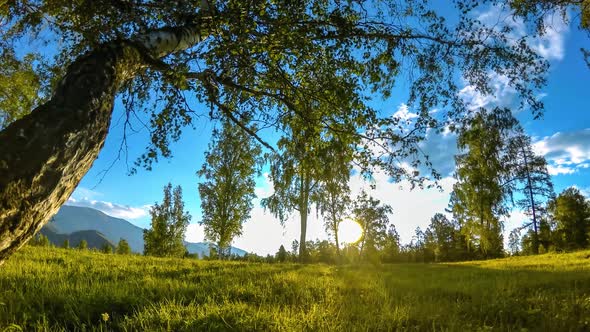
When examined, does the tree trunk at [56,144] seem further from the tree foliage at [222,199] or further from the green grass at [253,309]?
the tree foliage at [222,199]

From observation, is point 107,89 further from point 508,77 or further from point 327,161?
point 508,77

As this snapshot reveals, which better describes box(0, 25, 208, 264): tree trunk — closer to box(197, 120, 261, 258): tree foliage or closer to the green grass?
the green grass

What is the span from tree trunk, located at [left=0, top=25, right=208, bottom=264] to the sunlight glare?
30268 millimetres

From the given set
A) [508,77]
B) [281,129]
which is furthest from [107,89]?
[508,77]

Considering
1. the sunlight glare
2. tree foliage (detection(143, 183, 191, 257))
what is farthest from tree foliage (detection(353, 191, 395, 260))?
tree foliage (detection(143, 183, 191, 257))

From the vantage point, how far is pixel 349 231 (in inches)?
1480

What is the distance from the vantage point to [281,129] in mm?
7062

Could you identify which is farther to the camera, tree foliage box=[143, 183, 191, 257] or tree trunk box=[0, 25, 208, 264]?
tree foliage box=[143, 183, 191, 257]

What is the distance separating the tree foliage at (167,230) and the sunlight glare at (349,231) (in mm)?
18373

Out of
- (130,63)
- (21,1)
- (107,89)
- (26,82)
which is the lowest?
(107,89)

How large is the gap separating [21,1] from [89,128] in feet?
15.0

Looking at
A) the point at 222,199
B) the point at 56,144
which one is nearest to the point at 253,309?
the point at 56,144

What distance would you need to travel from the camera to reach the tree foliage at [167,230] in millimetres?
38719

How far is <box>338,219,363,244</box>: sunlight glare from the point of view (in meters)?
33.4
